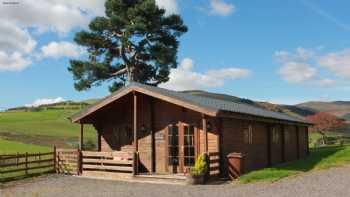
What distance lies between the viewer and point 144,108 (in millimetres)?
21266

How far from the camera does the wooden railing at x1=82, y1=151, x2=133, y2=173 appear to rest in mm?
19484

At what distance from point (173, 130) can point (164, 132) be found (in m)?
0.46

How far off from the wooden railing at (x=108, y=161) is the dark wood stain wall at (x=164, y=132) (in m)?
1.47

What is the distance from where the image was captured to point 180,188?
15945 millimetres

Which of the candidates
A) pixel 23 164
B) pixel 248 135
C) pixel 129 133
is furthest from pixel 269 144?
pixel 23 164

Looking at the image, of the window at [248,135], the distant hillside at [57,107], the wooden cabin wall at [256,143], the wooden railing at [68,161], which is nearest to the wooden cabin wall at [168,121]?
the wooden cabin wall at [256,143]

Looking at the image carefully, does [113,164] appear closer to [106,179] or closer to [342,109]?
[106,179]

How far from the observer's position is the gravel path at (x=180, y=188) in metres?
14.5

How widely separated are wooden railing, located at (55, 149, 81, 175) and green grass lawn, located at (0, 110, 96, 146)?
18056 millimetres

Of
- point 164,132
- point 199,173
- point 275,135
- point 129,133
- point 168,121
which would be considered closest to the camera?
point 199,173

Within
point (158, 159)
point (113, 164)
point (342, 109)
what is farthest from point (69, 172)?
point (342, 109)

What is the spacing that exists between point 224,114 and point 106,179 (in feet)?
18.5

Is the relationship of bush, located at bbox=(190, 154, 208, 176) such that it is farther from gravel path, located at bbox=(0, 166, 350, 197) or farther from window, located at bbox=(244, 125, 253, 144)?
window, located at bbox=(244, 125, 253, 144)

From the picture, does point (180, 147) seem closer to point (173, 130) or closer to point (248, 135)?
point (173, 130)
